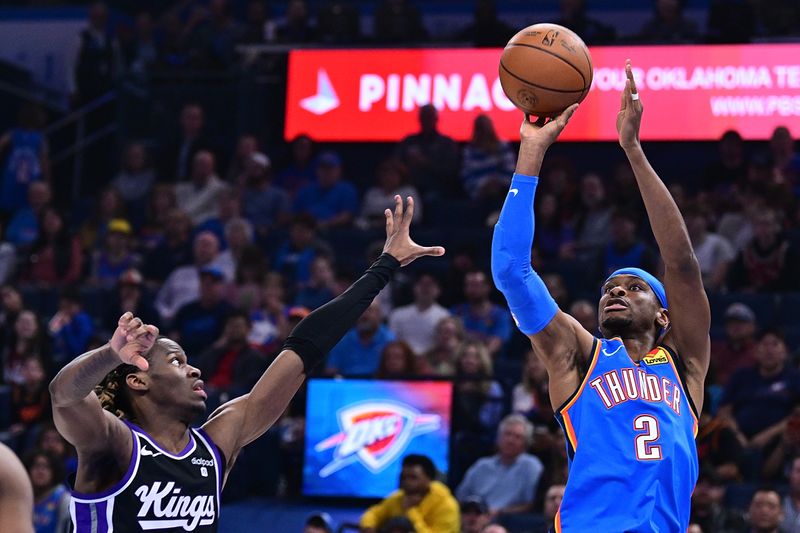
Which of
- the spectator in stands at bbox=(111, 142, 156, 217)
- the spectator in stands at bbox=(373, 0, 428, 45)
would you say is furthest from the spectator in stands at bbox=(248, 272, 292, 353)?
the spectator in stands at bbox=(373, 0, 428, 45)

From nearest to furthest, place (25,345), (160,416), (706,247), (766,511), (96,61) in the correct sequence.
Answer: (160,416)
(766,511)
(706,247)
(25,345)
(96,61)

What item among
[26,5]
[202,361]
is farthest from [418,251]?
[26,5]

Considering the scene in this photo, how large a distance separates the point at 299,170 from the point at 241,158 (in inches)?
26.4

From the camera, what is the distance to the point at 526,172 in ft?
16.9

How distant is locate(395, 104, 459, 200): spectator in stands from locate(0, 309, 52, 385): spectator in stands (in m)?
4.19

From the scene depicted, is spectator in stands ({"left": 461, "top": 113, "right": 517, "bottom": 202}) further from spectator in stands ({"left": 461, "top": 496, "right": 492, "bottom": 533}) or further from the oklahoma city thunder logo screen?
spectator in stands ({"left": 461, "top": 496, "right": 492, "bottom": 533})

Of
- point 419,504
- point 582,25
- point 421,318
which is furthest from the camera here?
point 582,25

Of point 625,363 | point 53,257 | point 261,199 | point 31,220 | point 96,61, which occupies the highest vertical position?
point 96,61

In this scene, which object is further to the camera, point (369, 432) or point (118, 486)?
point (369, 432)

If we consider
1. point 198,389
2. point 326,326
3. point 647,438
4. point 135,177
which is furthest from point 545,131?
point 135,177

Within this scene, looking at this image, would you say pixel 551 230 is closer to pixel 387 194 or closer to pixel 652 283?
pixel 387 194

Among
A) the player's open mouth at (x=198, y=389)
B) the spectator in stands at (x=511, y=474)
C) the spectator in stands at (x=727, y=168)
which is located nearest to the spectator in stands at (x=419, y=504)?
the spectator in stands at (x=511, y=474)

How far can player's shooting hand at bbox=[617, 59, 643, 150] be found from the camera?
5344 mm

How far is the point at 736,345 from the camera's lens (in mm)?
10766
